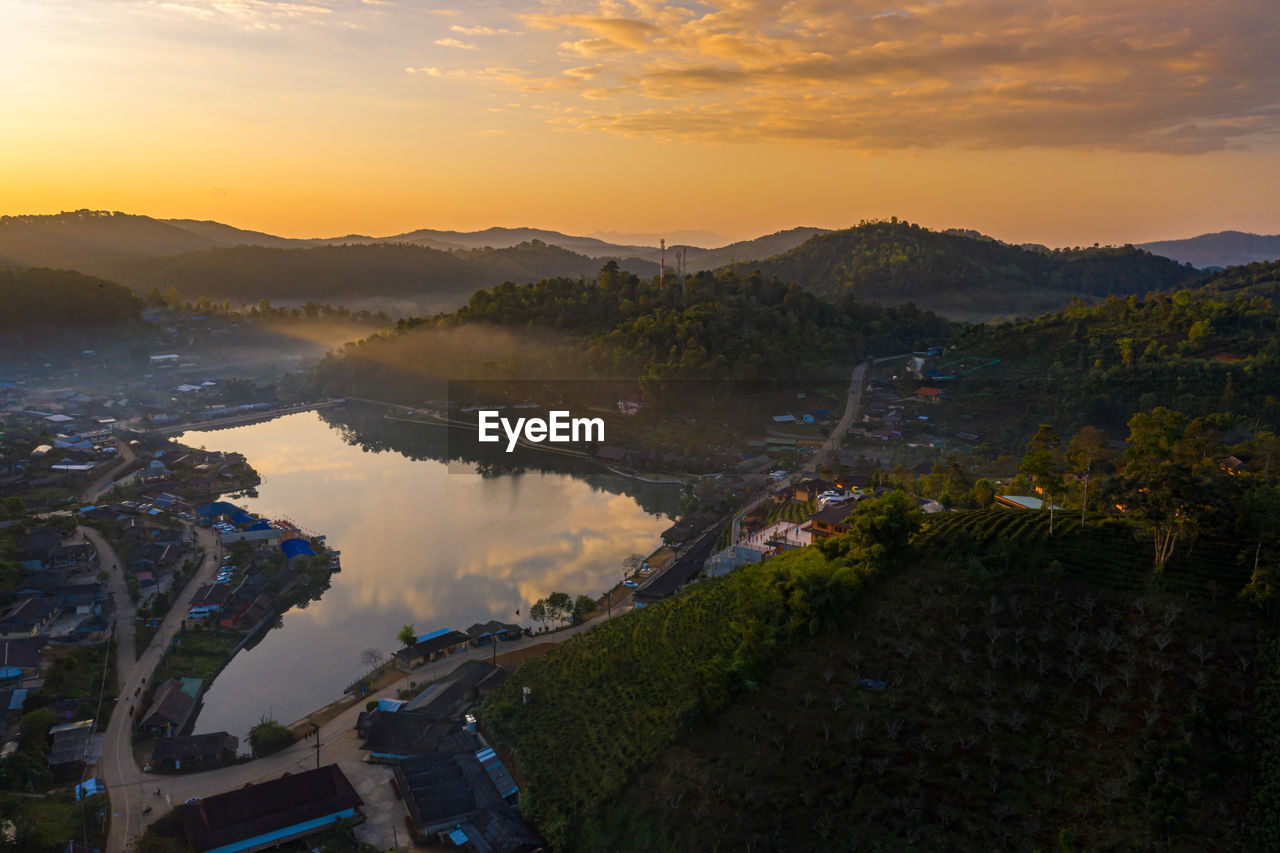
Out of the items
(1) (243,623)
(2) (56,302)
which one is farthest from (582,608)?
(2) (56,302)

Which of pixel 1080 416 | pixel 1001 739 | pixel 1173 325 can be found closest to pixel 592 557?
pixel 1001 739

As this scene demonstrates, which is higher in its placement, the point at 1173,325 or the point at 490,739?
the point at 1173,325

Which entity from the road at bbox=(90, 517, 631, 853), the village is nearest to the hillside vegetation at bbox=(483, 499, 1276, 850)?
the village

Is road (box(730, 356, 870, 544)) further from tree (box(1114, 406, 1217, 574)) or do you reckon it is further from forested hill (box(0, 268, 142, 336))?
forested hill (box(0, 268, 142, 336))

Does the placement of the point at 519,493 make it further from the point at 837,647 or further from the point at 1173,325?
the point at 1173,325

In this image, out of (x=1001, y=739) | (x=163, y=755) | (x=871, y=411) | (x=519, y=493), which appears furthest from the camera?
(x=871, y=411)

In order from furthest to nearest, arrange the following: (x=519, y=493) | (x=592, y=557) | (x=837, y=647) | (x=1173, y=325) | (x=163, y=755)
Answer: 1. (x=1173, y=325)
2. (x=519, y=493)
3. (x=592, y=557)
4. (x=163, y=755)
5. (x=837, y=647)
